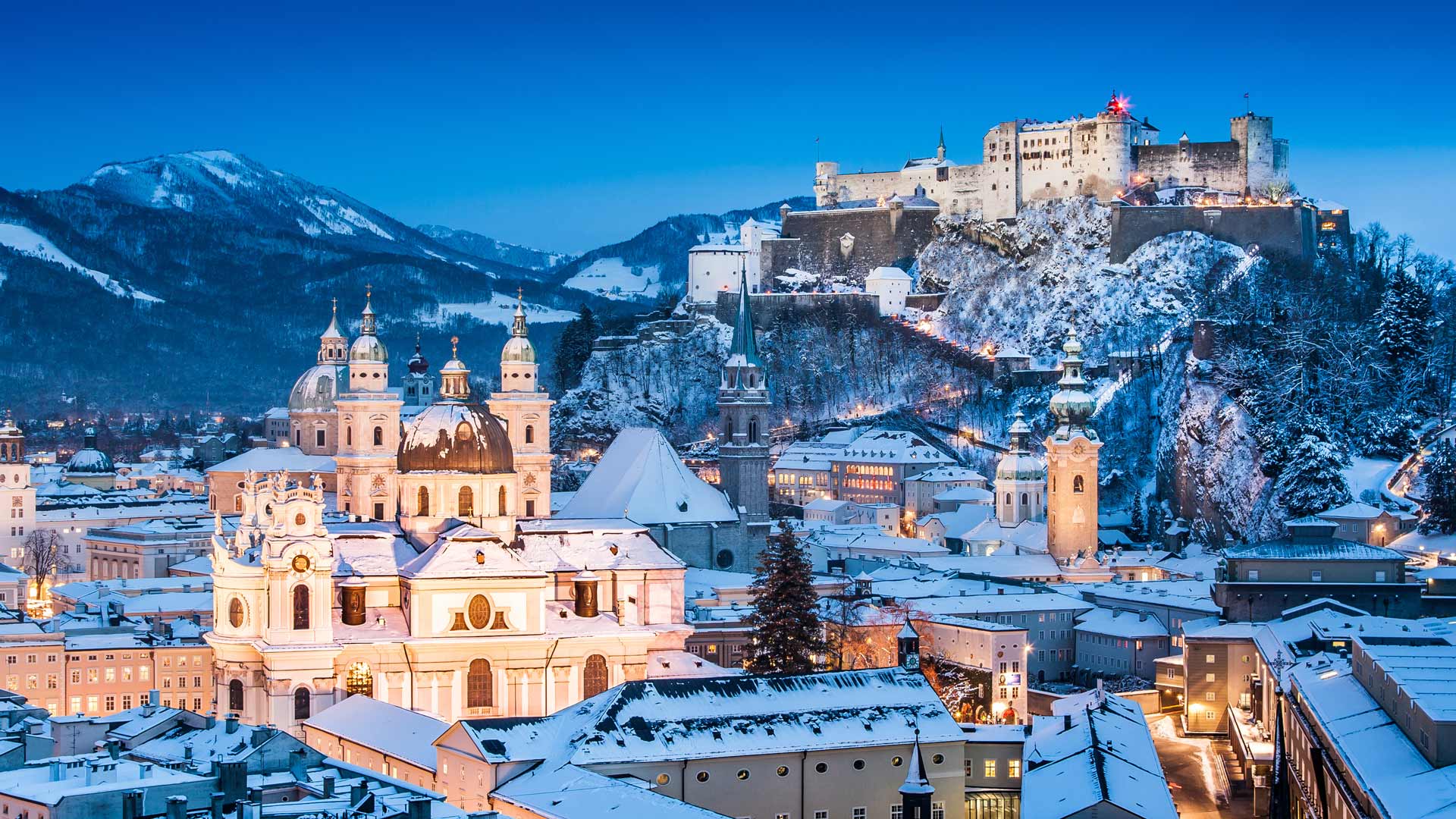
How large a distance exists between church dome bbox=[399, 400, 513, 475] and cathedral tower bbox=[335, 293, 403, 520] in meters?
8.75

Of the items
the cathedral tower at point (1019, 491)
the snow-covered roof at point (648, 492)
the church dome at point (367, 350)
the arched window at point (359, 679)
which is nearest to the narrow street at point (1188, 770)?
the snow-covered roof at point (648, 492)

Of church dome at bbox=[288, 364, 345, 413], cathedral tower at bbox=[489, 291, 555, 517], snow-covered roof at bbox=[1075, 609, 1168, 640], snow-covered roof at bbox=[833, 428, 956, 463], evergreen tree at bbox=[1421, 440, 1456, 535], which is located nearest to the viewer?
snow-covered roof at bbox=[1075, 609, 1168, 640]

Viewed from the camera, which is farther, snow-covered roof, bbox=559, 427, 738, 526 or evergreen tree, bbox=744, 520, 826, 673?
snow-covered roof, bbox=559, 427, 738, 526

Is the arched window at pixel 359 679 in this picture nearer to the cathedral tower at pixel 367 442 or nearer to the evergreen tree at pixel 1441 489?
the cathedral tower at pixel 367 442

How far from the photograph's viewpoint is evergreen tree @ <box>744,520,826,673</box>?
60719 millimetres

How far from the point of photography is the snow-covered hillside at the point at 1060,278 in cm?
11425

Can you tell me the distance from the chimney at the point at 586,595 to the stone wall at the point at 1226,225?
62.5m

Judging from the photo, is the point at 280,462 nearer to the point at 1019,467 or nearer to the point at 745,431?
the point at 745,431

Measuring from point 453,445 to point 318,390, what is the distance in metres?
37.3

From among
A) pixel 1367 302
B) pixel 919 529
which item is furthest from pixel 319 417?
pixel 1367 302

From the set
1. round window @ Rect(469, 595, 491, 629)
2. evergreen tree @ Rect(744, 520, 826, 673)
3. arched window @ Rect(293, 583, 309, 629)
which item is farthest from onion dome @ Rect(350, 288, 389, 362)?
arched window @ Rect(293, 583, 309, 629)

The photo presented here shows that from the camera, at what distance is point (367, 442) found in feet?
236

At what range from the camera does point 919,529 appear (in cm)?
10744

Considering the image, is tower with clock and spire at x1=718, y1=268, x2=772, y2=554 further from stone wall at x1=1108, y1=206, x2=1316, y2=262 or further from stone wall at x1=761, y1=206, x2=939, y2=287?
stone wall at x1=761, y1=206, x2=939, y2=287
